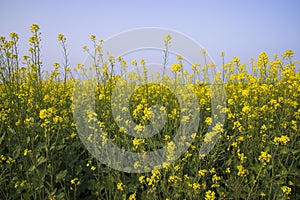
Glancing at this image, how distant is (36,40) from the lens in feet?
9.02

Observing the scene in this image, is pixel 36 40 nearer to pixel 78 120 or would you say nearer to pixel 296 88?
pixel 78 120

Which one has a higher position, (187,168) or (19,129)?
(19,129)

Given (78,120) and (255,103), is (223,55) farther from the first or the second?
(78,120)

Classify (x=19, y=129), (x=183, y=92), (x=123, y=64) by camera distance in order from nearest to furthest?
(x=19, y=129)
(x=123, y=64)
(x=183, y=92)

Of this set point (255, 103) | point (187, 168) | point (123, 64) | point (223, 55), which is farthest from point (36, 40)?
point (223, 55)

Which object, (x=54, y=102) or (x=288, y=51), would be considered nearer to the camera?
(x=54, y=102)

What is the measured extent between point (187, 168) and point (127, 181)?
0.68m

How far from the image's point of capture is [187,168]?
2.70 meters

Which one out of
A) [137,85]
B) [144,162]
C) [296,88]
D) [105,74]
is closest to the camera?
[144,162]

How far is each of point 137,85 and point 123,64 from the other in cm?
102

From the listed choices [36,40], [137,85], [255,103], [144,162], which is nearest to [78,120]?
[36,40]

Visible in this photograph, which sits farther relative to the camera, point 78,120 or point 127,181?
point 78,120

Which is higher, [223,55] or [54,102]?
[223,55]

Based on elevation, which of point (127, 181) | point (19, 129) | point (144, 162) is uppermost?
point (19, 129)
